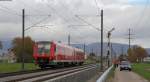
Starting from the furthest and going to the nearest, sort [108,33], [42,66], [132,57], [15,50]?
[132,57] < [15,50] < [108,33] < [42,66]

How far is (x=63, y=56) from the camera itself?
61938 mm

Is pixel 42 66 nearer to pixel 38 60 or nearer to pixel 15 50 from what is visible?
pixel 38 60

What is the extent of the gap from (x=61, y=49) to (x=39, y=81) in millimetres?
31061

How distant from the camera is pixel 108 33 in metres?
62.8

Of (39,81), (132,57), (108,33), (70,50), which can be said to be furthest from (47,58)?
(132,57)

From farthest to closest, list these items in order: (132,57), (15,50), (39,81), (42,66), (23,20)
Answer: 1. (132,57)
2. (15,50)
3. (42,66)
4. (23,20)
5. (39,81)

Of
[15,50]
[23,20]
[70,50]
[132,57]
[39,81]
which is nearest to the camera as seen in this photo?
[39,81]

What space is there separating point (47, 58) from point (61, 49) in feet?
17.6

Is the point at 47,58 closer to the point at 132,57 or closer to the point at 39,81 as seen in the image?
the point at 39,81

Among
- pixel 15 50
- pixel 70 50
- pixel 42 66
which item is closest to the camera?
pixel 42 66

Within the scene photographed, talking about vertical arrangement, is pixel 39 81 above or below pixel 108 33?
below

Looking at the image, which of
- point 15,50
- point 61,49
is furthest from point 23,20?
point 15,50

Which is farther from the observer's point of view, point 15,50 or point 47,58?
point 15,50

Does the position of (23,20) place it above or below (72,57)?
above
